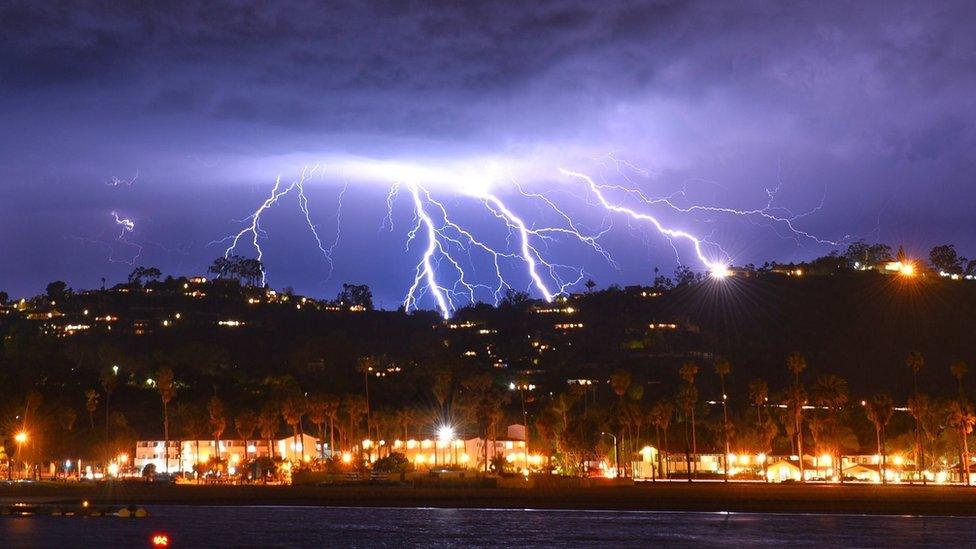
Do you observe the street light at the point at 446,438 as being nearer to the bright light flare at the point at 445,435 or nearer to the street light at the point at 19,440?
the bright light flare at the point at 445,435

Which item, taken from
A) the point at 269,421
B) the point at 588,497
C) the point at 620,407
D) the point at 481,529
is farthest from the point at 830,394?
the point at 269,421

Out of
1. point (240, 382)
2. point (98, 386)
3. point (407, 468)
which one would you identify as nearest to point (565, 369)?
point (240, 382)

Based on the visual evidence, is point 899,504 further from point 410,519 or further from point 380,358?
point 380,358

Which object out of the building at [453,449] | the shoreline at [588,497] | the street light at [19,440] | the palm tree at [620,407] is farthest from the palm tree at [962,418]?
the street light at [19,440]

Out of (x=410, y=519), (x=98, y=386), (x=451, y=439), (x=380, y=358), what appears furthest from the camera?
(x=380, y=358)

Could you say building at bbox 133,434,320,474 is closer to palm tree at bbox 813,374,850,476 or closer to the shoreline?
the shoreline
